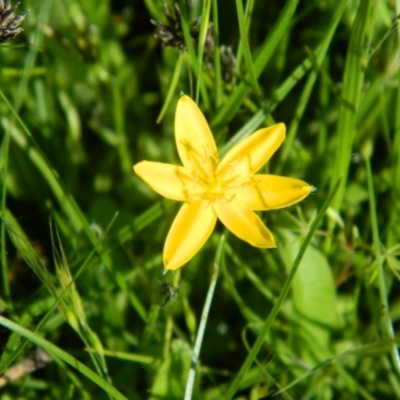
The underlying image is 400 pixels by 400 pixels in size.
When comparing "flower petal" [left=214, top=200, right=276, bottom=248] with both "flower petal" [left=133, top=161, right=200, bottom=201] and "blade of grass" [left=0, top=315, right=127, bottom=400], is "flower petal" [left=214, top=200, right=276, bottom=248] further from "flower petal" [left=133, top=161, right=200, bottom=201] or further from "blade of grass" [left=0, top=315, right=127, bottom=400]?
"blade of grass" [left=0, top=315, right=127, bottom=400]

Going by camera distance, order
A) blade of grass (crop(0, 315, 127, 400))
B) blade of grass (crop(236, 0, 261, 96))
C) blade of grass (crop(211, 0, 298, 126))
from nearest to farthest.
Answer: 1. blade of grass (crop(0, 315, 127, 400))
2. blade of grass (crop(236, 0, 261, 96))
3. blade of grass (crop(211, 0, 298, 126))

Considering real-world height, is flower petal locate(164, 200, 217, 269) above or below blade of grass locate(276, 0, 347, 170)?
below

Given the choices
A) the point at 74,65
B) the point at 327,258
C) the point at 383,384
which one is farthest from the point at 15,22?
the point at 383,384

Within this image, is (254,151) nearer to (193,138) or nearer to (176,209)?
(193,138)

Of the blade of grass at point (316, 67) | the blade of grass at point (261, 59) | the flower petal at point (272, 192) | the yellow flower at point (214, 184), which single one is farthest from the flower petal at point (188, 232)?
the blade of grass at point (316, 67)

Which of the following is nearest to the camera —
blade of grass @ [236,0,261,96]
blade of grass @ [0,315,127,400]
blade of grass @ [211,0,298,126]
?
blade of grass @ [0,315,127,400]

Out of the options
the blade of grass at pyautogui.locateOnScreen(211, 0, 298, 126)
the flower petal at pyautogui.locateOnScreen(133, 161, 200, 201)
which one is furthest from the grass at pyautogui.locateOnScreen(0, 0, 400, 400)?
the flower petal at pyautogui.locateOnScreen(133, 161, 200, 201)

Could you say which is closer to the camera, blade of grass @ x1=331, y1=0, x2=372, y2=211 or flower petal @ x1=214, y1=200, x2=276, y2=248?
flower petal @ x1=214, y1=200, x2=276, y2=248
